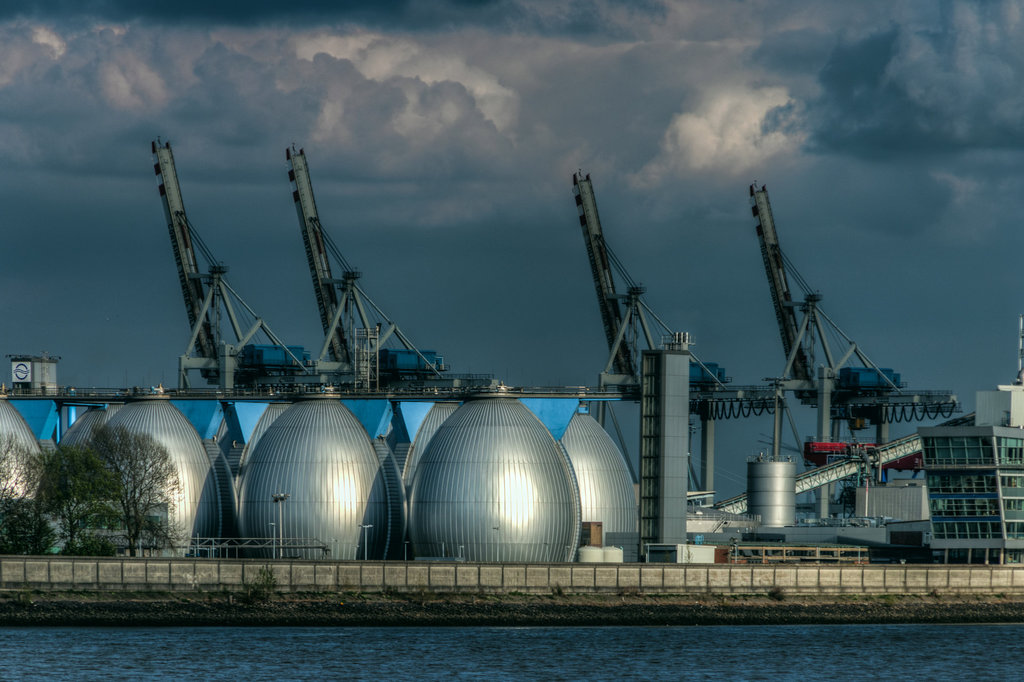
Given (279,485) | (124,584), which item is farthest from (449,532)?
(124,584)

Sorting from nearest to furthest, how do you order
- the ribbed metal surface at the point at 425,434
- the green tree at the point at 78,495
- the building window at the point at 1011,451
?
the green tree at the point at 78,495 < the building window at the point at 1011,451 < the ribbed metal surface at the point at 425,434

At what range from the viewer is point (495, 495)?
113 meters

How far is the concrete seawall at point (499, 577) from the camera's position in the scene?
99.0 meters

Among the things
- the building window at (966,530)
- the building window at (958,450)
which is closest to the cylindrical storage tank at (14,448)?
the building window at (958,450)

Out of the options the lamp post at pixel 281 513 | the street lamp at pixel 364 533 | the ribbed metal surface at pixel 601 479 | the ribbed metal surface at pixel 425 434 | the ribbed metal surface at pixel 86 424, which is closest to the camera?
the lamp post at pixel 281 513

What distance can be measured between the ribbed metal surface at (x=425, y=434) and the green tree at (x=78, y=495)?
813 inches

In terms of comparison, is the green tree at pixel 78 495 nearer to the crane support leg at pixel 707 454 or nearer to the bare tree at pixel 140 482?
the bare tree at pixel 140 482

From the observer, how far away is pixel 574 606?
102 metres

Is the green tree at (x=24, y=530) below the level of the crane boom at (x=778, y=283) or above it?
below

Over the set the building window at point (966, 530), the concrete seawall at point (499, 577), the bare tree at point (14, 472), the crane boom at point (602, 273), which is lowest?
the concrete seawall at point (499, 577)

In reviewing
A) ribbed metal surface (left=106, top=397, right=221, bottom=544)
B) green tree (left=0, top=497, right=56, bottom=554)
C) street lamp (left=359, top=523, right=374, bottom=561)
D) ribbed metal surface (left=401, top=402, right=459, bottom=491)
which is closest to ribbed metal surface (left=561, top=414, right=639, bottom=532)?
ribbed metal surface (left=401, top=402, right=459, bottom=491)

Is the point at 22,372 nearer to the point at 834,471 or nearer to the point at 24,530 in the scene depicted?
the point at 24,530

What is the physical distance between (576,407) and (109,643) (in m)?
48.6

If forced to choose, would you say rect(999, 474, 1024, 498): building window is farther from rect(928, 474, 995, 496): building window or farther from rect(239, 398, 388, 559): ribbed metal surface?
rect(239, 398, 388, 559): ribbed metal surface
